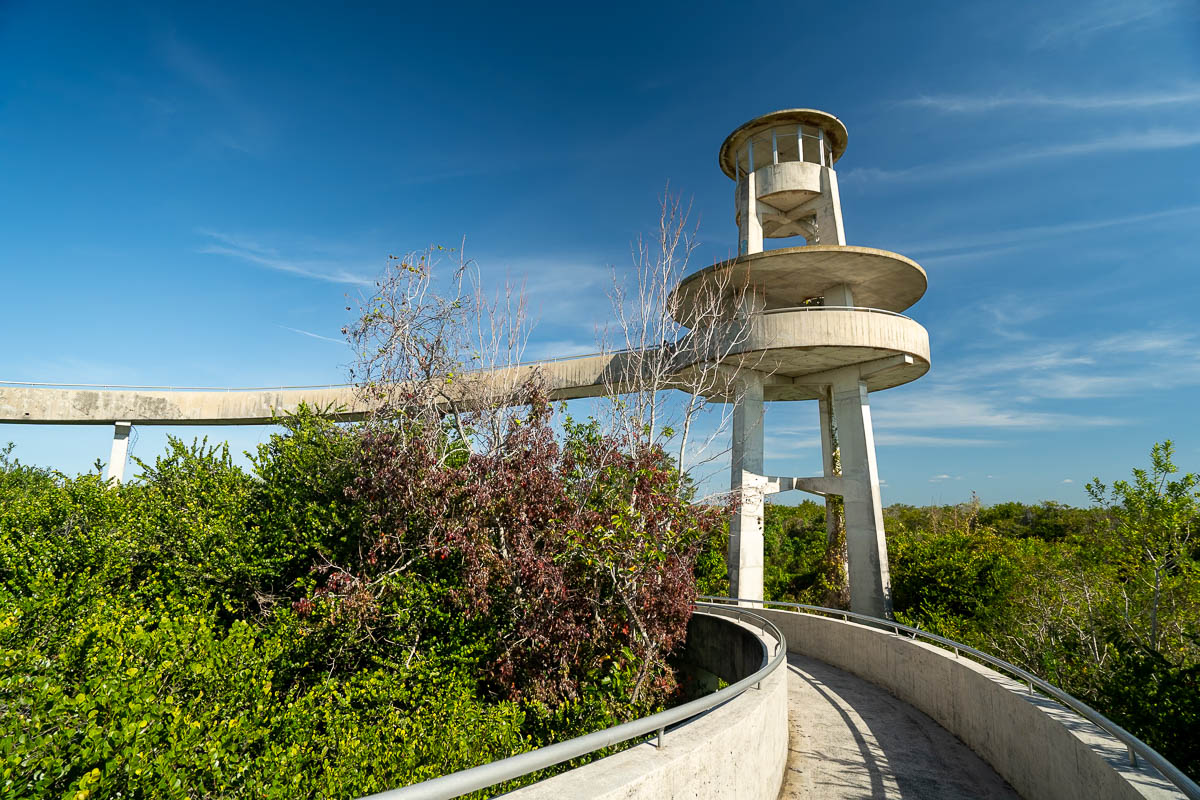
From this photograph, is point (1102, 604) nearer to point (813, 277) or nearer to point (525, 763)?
point (813, 277)

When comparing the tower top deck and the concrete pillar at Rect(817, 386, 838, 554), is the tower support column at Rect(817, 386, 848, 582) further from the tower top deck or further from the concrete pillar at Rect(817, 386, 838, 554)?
the tower top deck

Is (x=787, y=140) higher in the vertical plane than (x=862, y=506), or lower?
higher

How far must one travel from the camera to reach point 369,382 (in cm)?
1062

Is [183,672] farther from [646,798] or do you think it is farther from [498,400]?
[498,400]

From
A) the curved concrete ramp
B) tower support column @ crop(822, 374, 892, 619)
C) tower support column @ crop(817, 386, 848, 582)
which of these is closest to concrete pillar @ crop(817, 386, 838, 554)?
tower support column @ crop(817, 386, 848, 582)

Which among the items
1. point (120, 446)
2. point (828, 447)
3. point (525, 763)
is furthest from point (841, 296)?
point (120, 446)

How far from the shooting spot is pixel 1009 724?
6.48 meters

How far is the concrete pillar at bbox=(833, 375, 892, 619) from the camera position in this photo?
52.0ft

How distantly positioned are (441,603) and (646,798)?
6553 mm

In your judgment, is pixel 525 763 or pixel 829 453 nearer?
pixel 525 763

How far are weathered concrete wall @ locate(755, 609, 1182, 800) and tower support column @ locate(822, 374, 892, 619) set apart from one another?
464cm

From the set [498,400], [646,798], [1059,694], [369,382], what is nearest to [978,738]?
[1059,694]

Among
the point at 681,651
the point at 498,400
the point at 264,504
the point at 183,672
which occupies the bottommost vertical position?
the point at 681,651

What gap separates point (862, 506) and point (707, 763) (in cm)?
1365
